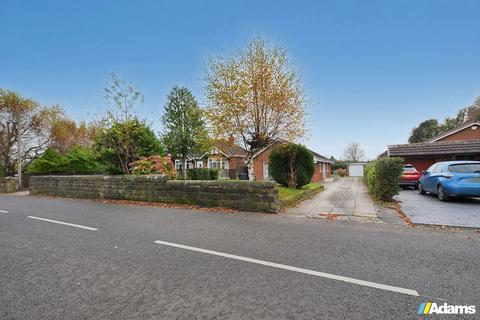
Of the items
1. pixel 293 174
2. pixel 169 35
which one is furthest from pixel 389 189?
pixel 169 35

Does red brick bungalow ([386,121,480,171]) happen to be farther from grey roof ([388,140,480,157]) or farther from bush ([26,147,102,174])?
bush ([26,147,102,174])

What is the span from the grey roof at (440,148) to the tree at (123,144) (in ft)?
68.2

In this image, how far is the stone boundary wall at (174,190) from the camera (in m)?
8.18

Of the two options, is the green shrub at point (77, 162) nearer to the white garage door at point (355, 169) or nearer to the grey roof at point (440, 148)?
the grey roof at point (440, 148)

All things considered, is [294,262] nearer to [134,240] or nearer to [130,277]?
[130,277]

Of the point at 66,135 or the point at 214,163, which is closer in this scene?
the point at 66,135

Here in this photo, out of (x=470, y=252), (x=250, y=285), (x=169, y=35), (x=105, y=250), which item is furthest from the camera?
(x=169, y=35)

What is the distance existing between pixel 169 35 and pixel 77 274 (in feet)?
45.5

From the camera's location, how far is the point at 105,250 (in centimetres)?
430

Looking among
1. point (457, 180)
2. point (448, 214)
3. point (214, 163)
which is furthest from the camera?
point (214, 163)

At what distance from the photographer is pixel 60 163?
27.0 meters

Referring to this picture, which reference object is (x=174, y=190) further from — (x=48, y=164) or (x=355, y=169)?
(x=355, y=169)

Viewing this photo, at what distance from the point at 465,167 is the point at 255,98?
9485mm

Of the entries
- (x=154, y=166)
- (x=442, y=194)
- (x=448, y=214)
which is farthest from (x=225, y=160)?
(x=448, y=214)
